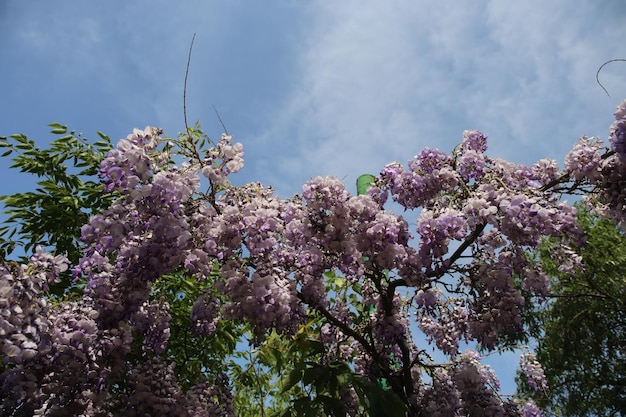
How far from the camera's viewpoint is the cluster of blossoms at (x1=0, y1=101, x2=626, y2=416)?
2.81m

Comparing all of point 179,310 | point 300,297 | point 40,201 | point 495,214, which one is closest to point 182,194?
point 300,297

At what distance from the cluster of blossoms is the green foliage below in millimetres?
8092

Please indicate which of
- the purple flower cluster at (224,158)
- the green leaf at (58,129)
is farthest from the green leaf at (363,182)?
the green leaf at (58,129)

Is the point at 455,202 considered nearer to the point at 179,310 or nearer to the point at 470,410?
the point at 470,410

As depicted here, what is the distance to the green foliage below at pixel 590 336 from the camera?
1084cm

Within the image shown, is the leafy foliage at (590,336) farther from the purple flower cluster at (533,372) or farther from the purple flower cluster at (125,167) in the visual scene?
the purple flower cluster at (125,167)

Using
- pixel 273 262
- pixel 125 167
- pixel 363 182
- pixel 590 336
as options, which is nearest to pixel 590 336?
pixel 590 336

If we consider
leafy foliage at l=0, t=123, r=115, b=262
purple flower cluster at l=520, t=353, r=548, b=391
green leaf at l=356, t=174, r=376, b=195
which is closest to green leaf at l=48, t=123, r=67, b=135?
leafy foliage at l=0, t=123, r=115, b=262

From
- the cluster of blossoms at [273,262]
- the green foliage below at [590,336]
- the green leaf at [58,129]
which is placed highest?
the green foliage below at [590,336]

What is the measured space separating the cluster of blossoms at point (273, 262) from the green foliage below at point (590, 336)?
809 cm

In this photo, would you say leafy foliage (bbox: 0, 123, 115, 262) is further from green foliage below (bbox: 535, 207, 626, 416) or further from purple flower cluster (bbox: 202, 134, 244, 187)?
green foliage below (bbox: 535, 207, 626, 416)

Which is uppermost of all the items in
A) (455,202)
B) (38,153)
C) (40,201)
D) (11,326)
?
(38,153)

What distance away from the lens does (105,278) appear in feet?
9.78

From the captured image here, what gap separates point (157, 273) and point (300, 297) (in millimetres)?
864
